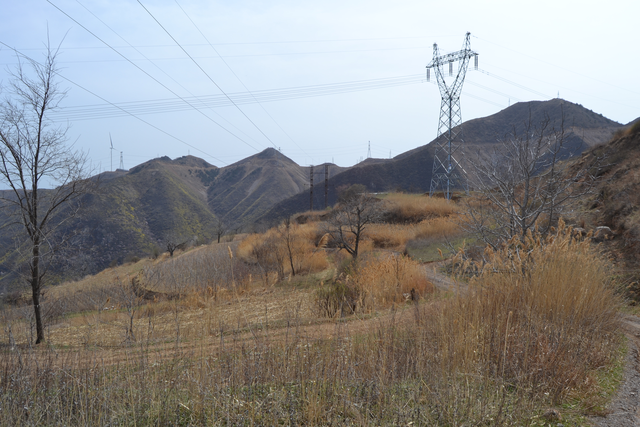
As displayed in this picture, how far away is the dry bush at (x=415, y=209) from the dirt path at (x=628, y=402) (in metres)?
23.3

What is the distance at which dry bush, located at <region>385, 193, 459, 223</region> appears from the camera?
28.9 metres

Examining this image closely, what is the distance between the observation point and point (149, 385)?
372 centimetres

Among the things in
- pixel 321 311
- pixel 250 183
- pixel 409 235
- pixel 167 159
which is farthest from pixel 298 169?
pixel 321 311

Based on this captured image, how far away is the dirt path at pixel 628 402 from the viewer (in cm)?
348

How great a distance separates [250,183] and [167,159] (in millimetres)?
44869

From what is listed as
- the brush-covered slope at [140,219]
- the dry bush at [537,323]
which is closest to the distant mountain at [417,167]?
the brush-covered slope at [140,219]

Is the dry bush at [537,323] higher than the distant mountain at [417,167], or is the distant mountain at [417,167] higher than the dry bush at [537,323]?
the distant mountain at [417,167]

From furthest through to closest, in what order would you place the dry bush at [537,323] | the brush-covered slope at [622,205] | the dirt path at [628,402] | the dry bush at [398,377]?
the brush-covered slope at [622,205] → the dry bush at [537,323] → the dirt path at [628,402] → the dry bush at [398,377]

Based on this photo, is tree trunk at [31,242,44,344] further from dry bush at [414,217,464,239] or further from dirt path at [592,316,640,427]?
dry bush at [414,217,464,239]

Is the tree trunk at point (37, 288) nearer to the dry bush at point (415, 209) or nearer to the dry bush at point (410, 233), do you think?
the dry bush at point (410, 233)

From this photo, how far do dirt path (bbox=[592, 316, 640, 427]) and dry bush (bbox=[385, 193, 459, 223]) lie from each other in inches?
918

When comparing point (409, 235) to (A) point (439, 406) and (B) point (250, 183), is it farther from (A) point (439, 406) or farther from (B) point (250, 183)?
(B) point (250, 183)

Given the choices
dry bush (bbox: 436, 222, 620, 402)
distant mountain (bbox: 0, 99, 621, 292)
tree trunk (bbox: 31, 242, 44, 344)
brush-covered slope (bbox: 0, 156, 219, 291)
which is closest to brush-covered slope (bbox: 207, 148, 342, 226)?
distant mountain (bbox: 0, 99, 621, 292)

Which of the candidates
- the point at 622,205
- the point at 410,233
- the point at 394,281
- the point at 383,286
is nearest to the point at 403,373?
the point at 383,286
